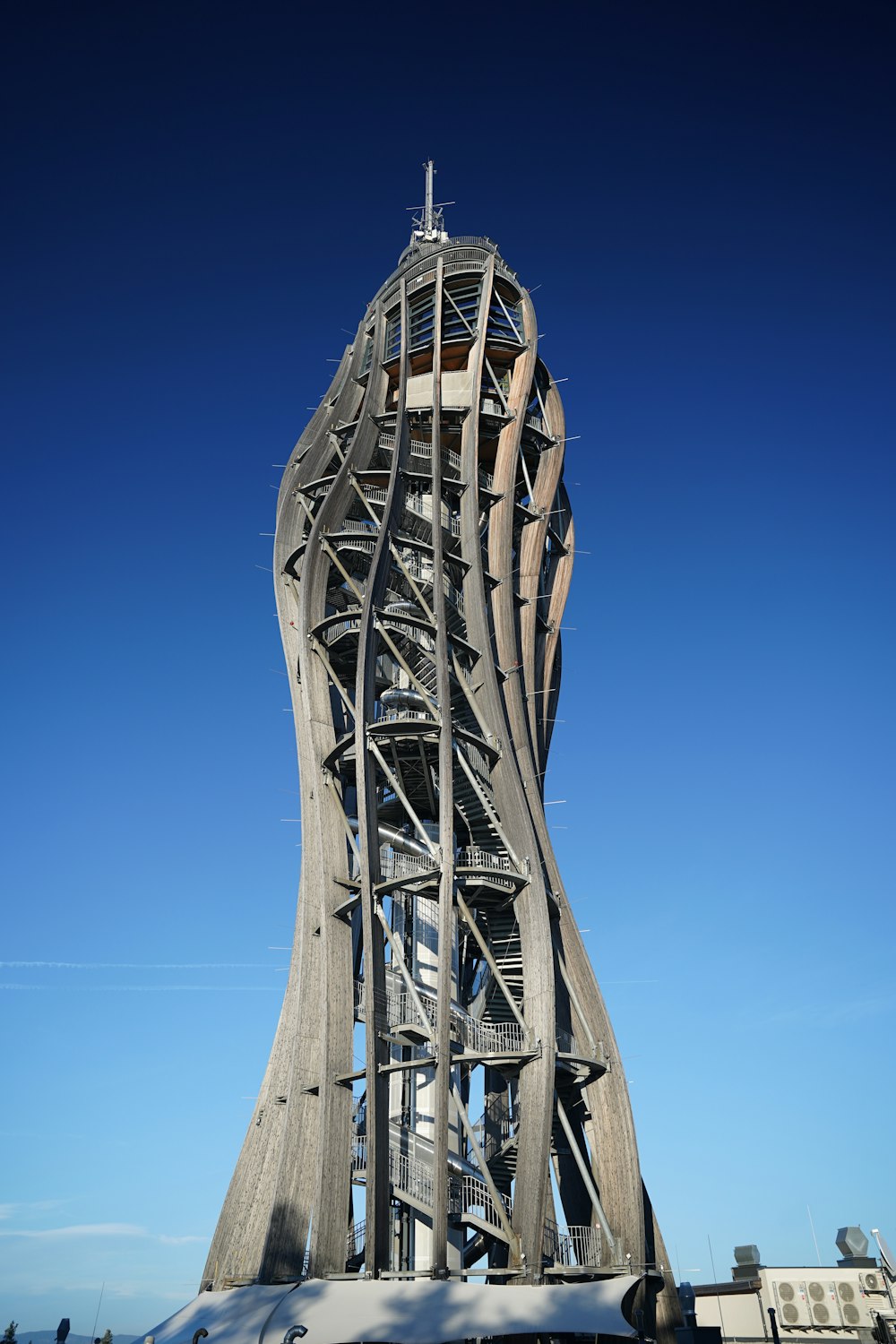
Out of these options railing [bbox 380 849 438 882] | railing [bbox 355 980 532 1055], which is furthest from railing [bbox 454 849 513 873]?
railing [bbox 355 980 532 1055]

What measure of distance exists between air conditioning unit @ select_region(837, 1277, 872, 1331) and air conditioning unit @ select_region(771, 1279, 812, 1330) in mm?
898

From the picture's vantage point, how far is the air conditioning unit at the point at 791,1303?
993 inches

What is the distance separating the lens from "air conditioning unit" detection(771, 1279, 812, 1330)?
2523 cm

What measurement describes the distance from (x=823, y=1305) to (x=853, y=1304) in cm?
67

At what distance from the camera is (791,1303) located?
25500 millimetres

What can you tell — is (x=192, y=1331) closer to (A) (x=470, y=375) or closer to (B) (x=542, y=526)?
(B) (x=542, y=526)

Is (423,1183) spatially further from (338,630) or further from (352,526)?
(352,526)

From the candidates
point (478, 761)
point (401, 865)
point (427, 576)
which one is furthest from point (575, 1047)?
point (427, 576)

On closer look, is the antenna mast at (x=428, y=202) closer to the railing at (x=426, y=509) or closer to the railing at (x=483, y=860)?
the railing at (x=426, y=509)

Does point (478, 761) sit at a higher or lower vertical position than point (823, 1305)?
higher

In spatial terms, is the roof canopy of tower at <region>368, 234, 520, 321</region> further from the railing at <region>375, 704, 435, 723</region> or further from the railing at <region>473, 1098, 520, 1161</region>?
the railing at <region>473, 1098, 520, 1161</region>

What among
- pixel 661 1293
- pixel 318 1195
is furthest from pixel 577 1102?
pixel 318 1195

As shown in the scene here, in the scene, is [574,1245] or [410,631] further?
[410,631]

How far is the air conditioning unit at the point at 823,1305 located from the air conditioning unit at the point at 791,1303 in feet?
→ 0.51
